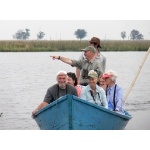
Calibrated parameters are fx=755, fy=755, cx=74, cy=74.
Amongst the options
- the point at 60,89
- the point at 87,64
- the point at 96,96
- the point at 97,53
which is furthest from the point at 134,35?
the point at 60,89

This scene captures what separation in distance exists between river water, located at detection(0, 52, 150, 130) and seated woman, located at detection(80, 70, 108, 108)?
1.16 meters

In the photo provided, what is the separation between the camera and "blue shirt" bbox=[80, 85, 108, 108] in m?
6.14

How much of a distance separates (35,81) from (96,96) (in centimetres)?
290

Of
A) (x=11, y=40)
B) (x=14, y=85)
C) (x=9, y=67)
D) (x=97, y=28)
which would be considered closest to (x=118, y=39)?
(x=97, y=28)

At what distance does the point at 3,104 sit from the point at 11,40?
1.97m

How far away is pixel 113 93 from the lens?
645 cm

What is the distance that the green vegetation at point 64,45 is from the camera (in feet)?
23.2

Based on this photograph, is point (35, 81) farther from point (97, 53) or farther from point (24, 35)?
point (97, 53)

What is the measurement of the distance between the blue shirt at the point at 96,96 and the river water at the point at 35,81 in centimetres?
115

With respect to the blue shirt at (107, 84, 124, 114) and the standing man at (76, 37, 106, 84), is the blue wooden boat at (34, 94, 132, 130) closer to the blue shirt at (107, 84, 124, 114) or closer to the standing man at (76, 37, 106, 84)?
the blue shirt at (107, 84, 124, 114)

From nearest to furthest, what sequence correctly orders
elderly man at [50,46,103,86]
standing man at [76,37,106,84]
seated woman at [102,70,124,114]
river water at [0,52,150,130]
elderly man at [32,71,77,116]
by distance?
elderly man at [32,71,77,116] → seated woman at [102,70,124,114] → elderly man at [50,46,103,86] → standing man at [76,37,106,84] → river water at [0,52,150,130]

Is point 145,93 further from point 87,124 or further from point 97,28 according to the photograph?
point 87,124

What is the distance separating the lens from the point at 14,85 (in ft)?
28.7

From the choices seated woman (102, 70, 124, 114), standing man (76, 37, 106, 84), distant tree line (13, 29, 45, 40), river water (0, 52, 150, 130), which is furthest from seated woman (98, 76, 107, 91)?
river water (0, 52, 150, 130)
